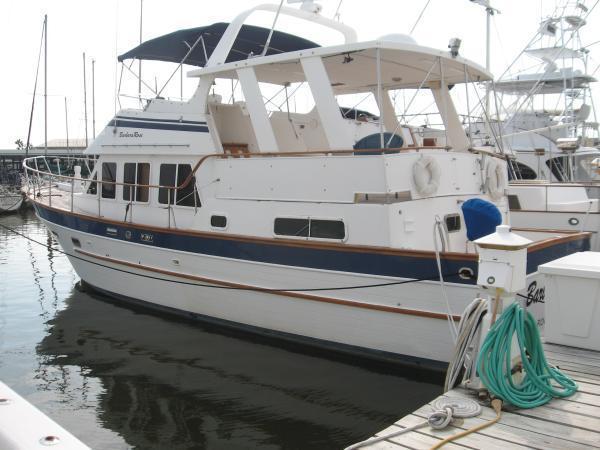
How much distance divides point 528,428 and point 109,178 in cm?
856

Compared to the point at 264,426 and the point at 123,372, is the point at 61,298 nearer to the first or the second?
the point at 123,372

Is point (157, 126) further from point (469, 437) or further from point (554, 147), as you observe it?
point (554, 147)

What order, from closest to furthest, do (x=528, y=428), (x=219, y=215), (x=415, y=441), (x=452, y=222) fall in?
(x=415, y=441)
(x=528, y=428)
(x=452, y=222)
(x=219, y=215)

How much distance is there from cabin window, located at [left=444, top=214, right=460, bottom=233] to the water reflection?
2.14 meters

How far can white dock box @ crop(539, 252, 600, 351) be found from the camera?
435 centimetres

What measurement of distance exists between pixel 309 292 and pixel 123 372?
8.59 feet

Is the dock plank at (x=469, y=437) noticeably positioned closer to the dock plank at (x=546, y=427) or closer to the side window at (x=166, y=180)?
the dock plank at (x=546, y=427)

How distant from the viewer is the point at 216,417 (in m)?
5.72

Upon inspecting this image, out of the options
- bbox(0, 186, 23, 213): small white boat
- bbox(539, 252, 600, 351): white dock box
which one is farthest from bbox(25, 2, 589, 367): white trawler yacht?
bbox(0, 186, 23, 213): small white boat

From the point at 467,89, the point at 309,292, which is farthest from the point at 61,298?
the point at 467,89

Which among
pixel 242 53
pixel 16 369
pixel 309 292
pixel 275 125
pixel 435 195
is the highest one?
pixel 242 53

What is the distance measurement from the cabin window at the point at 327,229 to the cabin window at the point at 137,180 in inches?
141

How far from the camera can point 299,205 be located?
7.05 m

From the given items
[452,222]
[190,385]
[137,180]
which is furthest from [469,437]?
[137,180]
